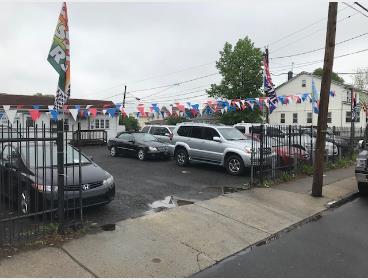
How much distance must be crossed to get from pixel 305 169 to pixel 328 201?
144 inches

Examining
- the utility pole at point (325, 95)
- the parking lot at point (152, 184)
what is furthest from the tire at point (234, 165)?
the utility pole at point (325, 95)

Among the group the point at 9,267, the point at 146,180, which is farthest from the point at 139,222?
the point at 146,180

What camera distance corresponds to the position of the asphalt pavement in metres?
4.79

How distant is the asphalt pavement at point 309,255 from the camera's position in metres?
4.79

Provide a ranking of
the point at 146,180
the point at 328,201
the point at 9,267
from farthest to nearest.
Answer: the point at 146,180 → the point at 328,201 → the point at 9,267

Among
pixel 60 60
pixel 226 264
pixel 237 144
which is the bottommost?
pixel 226 264

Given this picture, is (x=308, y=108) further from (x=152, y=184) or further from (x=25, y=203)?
(x=25, y=203)

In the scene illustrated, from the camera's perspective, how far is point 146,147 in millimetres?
15883

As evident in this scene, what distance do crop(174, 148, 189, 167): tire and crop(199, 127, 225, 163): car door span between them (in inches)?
34.3

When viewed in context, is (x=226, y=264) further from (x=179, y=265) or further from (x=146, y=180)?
(x=146, y=180)

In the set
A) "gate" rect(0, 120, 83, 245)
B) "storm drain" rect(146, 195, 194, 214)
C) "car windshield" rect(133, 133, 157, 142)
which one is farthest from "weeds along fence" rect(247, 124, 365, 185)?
"car windshield" rect(133, 133, 157, 142)

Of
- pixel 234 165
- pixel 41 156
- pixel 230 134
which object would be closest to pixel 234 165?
pixel 234 165

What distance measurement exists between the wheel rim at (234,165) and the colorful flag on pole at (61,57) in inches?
293

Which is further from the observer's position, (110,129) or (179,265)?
(110,129)
